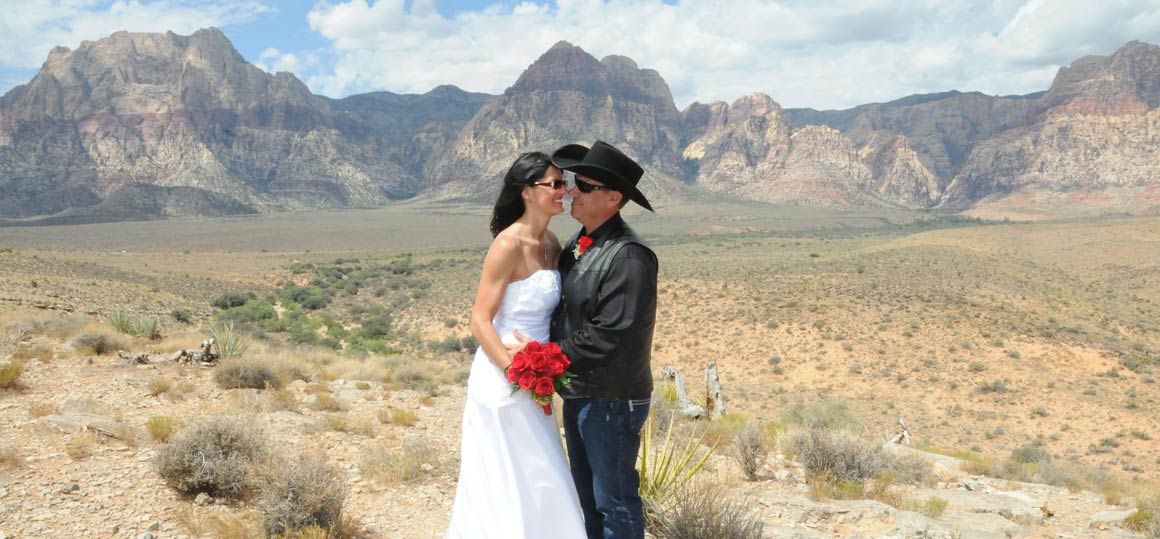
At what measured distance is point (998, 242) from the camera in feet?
182

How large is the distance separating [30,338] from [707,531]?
11.6 metres

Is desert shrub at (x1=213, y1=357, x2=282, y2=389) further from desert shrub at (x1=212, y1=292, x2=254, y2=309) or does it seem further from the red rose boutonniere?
desert shrub at (x1=212, y1=292, x2=254, y2=309)

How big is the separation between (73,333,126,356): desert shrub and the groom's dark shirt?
10097 mm

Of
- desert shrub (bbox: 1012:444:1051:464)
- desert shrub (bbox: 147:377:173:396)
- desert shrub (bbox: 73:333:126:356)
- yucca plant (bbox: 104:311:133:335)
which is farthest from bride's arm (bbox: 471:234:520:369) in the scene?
desert shrub (bbox: 1012:444:1051:464)

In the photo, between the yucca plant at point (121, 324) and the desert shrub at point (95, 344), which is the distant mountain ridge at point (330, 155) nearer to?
the yucca plant at point (121, 324)

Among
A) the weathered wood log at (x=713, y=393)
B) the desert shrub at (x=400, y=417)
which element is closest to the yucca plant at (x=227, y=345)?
the desert shrub at (x=400, y=417)

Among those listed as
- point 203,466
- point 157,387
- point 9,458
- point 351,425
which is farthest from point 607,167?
point 157,387

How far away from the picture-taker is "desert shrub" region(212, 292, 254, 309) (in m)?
30.1

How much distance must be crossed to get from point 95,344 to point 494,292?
10081 millimetres

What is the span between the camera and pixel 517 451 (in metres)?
3.33

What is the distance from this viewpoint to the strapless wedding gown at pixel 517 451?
3.24m

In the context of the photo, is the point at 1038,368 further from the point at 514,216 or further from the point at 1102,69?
the point at 1102,69

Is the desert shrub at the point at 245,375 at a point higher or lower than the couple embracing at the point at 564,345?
lower

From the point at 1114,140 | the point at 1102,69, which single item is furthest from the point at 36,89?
the point at 1102,69
